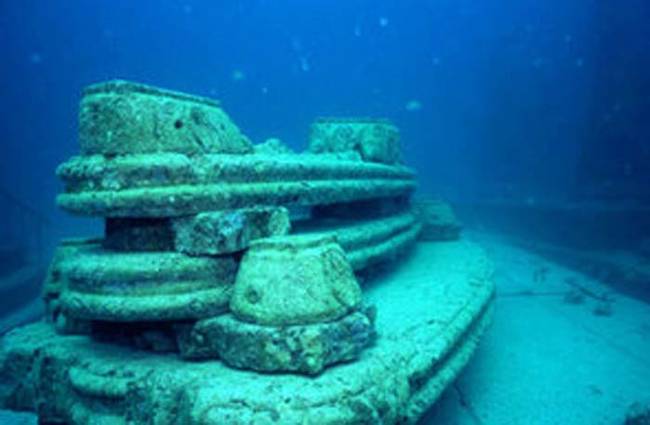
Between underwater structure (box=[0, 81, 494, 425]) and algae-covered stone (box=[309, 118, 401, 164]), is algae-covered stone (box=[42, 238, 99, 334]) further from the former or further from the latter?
algae-covered stone (box=[309, 118, 401, 164])

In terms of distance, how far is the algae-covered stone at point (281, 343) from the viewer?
1836mm

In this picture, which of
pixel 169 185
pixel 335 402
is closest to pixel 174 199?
pixel 169 185

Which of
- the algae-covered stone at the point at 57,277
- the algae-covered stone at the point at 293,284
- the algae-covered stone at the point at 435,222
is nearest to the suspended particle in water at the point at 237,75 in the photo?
the algae-covered stone at the point at 435,222

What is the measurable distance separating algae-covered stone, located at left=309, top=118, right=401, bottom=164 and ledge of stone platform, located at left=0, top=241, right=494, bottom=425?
2029 millimetres

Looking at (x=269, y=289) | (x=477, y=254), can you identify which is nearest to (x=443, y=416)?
(x=269, y=289)

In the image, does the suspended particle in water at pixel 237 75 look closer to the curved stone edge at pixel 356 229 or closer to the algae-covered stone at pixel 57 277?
Result: the curved stone edge at pixel 356 229

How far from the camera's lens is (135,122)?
2.21 metres

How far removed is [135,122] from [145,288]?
2.59 ft

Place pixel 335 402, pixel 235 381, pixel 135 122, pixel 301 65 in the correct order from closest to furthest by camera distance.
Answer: pixel 335 402, pixel 235 381, pixel 135 122, pixel 301 65

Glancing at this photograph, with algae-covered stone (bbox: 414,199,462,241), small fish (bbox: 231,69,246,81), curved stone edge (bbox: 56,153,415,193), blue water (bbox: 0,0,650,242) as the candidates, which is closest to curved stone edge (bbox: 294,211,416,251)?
curved stone edge (bbox: 56,153,415,193)

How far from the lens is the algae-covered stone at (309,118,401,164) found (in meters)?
4.64

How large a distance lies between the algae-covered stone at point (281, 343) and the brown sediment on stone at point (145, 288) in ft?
0.37

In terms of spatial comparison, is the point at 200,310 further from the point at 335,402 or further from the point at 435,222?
the point at 435,222

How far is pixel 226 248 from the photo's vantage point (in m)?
2.19
